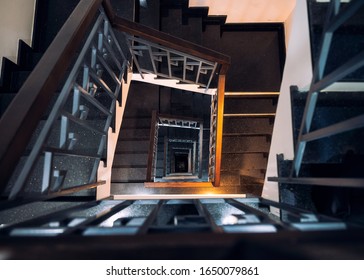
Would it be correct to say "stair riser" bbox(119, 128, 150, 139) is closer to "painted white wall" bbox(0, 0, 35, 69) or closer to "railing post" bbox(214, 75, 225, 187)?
"railing post" bbox(214, 75, 225, 187)

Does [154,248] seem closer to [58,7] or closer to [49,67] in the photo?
[49,67]

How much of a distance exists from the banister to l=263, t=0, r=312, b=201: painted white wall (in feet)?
4.19

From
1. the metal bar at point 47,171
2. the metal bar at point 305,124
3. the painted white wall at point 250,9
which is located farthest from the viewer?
the painted white wall at point 250,9

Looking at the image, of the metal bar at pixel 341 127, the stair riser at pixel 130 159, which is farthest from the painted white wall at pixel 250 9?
the metal bar at pixel 341 127

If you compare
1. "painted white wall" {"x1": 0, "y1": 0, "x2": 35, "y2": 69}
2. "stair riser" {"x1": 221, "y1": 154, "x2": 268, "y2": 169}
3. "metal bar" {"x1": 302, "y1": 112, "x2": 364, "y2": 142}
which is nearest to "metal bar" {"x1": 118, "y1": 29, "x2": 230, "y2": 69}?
"metal bar" {"x1": 302, "y1": 112, "x2": 364, "y2": 142}

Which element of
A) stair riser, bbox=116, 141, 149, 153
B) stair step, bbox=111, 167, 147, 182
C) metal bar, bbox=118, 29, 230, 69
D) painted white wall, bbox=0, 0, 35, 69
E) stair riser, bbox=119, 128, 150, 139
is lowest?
stair step, bbox=111, 167, 147, 182

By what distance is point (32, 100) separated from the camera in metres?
0.83

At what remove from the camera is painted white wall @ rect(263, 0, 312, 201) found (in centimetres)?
137

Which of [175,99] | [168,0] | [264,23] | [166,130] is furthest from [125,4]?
[166,130]

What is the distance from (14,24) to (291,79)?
2.95 m

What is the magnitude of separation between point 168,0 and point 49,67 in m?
3.37

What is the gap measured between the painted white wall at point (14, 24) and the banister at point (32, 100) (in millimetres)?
1783

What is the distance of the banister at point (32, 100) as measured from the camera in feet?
2.44

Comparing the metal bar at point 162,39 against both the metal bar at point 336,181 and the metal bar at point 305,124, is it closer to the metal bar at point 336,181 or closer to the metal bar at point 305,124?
the metal bar at point 305,124
